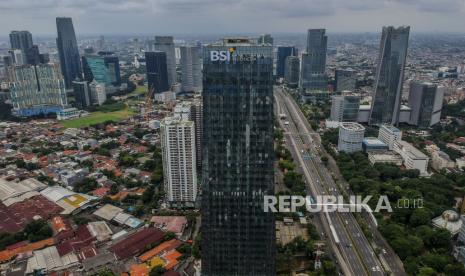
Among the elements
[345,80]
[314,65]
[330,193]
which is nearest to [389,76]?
[345,80]

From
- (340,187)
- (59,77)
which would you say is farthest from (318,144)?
(59,77)

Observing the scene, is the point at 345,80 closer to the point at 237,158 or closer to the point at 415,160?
the point at 415,160

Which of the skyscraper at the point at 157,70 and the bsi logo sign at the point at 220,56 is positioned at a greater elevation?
the bsi logo sign at the point at 220,56

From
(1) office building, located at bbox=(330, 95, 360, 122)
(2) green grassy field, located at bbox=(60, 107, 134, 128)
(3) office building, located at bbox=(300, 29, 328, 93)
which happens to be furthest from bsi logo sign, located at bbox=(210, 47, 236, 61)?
(3) office building, located at bbox=(300, 29, 328, 93)

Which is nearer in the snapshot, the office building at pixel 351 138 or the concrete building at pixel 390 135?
the office building at pixel 351 138

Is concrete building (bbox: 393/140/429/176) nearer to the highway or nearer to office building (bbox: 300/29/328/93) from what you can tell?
the highway

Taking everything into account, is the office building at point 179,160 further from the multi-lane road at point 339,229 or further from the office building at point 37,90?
the office building at point 37,90

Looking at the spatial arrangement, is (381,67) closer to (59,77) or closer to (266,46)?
(266,46)

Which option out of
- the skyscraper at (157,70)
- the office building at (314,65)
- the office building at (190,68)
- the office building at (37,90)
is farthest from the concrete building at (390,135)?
the office building at (37,90)
